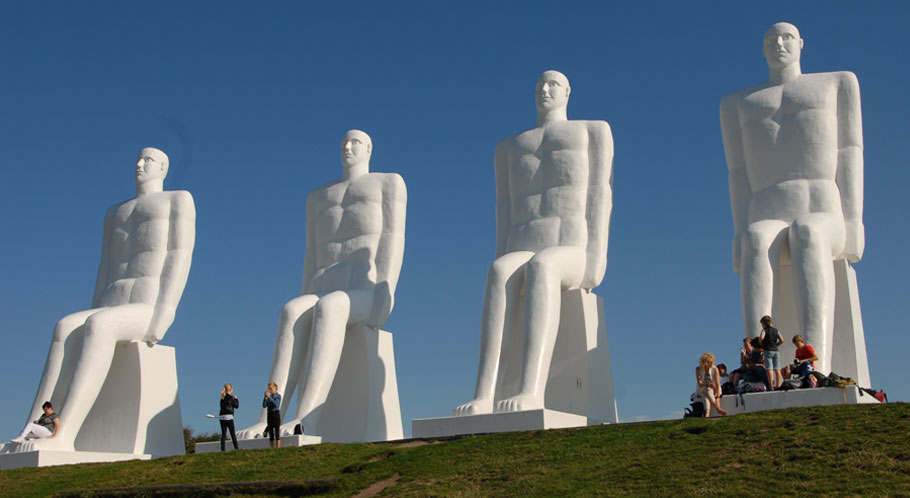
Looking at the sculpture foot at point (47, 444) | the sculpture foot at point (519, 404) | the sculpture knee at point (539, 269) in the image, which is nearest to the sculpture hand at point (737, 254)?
the sculpture knee at point (539, 269)

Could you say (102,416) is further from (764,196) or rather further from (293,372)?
(764,196)

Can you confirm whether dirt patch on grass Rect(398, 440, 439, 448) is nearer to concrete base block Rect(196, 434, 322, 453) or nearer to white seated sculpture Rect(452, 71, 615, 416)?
white seated sculpture Rect(452, 71, 615, 416)

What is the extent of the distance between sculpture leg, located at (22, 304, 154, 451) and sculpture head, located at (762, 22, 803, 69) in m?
9.82

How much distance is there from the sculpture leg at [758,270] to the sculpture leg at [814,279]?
226mm

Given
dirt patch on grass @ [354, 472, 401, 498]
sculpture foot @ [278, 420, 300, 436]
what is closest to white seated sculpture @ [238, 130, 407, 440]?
sculpture foot @ [278, 420, 300, 436]

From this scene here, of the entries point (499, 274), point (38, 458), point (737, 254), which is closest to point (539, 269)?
point (499, 274)

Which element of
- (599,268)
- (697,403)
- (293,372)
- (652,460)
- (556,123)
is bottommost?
(652,460)

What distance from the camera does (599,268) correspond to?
1434 cm

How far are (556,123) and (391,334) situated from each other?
4302 mm

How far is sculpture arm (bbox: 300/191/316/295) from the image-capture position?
653 inches

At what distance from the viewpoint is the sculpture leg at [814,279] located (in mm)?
12352

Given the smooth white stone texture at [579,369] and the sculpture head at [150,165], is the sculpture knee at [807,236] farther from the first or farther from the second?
the sculpture head at [150,165]

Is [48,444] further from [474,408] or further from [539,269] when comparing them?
[539,269]

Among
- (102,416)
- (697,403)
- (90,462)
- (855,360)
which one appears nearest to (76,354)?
(102,416)
